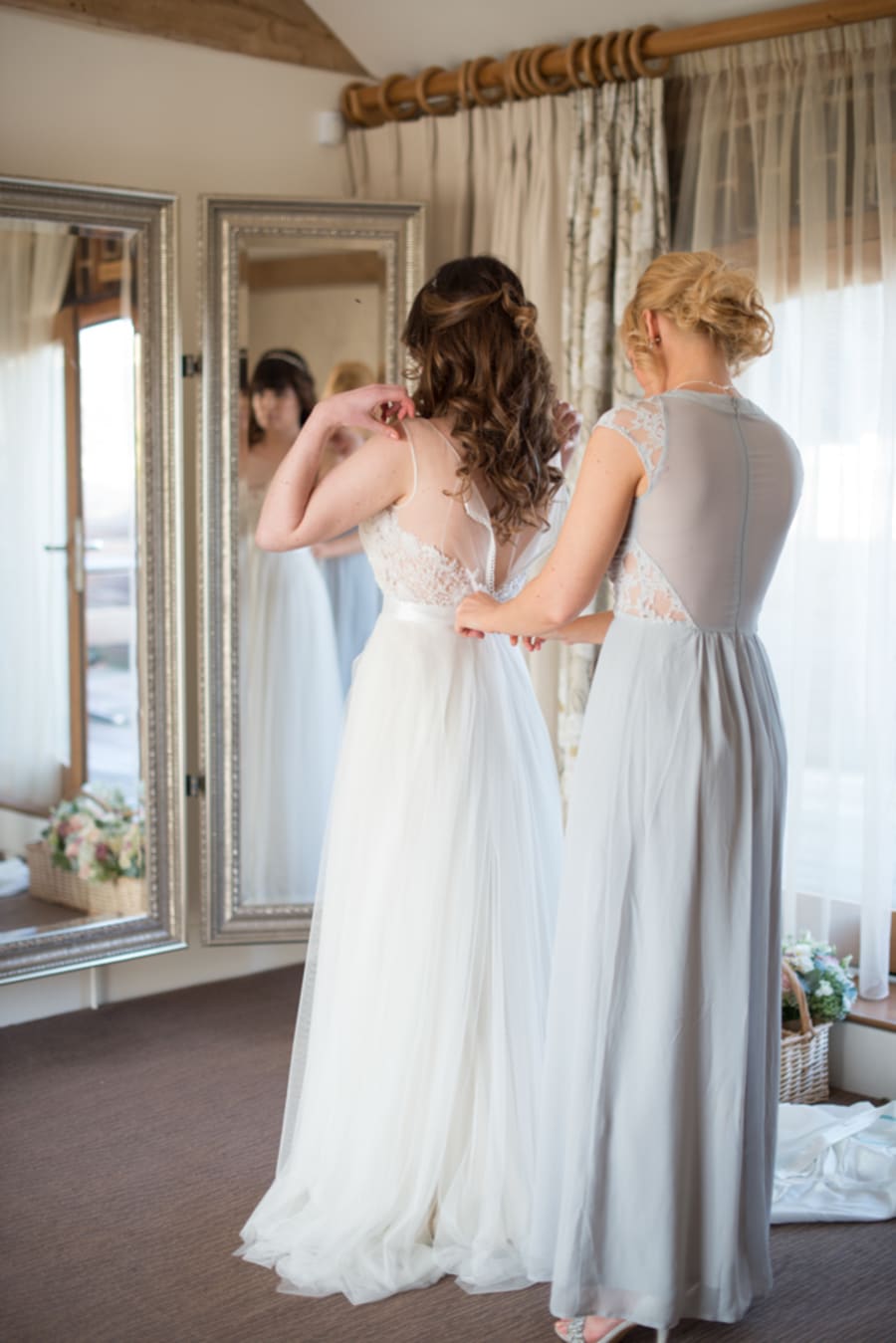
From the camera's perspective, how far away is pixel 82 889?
11.7ft

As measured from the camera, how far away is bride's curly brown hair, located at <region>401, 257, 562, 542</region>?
232 cm

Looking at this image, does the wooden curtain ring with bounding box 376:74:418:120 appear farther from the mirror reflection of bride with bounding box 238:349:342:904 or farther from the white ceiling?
the mirror reflection of bride with bounding box 238:349:342:904

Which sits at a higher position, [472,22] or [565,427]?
[472,22]

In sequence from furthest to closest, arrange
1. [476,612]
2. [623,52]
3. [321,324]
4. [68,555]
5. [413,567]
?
[321,324] → [68,555] → [623,52] → [413,567] → [476,612]

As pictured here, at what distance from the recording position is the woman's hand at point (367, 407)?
2402mm

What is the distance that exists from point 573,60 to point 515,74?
0.22 m

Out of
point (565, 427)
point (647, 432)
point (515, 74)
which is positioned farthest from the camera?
point (515, 74)

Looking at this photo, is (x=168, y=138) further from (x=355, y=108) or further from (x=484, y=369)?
(x=484, y=369)

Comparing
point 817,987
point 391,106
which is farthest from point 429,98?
point 817,987

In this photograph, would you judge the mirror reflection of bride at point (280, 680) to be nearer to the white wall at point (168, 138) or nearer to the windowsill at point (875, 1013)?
the white wall at point (168, 138)

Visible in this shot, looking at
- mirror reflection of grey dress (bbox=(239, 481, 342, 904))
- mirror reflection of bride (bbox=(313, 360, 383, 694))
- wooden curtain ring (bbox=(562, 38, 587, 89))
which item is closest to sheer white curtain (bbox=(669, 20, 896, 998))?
wooden curtain ring (bbox=(562, 38, 587, 89))

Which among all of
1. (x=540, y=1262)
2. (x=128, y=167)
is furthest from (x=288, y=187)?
(x=540, y=1262)

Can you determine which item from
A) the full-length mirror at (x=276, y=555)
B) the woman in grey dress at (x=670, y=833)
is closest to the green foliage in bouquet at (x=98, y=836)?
the full-length mirror at (x=276, y=555)

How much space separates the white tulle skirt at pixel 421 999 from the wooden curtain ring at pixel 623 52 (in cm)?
176
